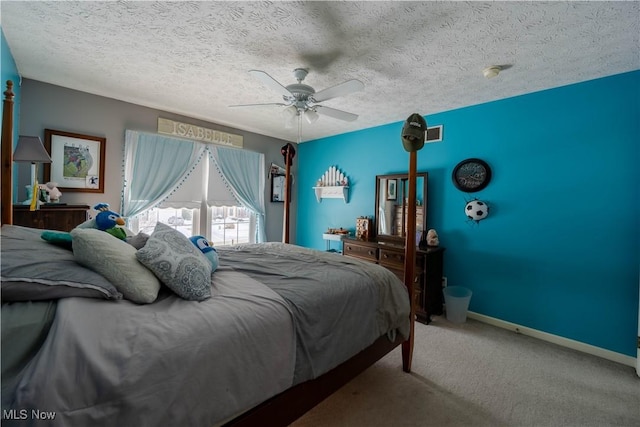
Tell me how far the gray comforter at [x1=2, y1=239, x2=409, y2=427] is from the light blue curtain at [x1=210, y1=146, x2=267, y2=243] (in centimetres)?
280

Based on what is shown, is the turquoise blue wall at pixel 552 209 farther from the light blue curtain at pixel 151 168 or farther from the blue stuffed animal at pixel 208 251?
the light blue curtain at pixel 151 168

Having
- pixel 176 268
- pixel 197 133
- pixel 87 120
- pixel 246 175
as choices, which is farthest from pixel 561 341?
pixel 87 120

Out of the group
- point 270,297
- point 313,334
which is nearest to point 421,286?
point 313,334

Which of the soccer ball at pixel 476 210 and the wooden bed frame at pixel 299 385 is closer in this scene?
the wooden bed frame at pixel 299 385

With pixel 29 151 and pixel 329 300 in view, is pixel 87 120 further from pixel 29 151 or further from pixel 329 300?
pixel 329 300

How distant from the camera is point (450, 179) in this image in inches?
127

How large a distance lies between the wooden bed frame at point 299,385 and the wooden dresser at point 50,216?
30 centimetres

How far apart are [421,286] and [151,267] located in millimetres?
2710

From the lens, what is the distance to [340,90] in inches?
79.7

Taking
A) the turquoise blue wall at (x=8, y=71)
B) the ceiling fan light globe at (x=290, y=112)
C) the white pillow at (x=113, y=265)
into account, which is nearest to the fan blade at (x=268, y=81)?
the ceiling fan light globe at (x=290, y=112)

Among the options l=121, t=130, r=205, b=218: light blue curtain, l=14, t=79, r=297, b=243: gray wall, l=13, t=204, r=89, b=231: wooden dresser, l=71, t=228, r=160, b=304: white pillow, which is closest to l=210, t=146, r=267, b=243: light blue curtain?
l=121, t=130, r=205, b=218: light blue curtain

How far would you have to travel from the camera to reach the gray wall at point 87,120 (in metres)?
2.68

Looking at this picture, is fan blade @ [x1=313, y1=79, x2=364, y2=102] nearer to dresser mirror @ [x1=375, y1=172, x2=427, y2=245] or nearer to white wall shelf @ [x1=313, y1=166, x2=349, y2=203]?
dresser mirror @ [x1=375, y1=172, x2=427, y2=245]

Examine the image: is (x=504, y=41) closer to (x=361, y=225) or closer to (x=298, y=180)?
(x=361, y=225)
